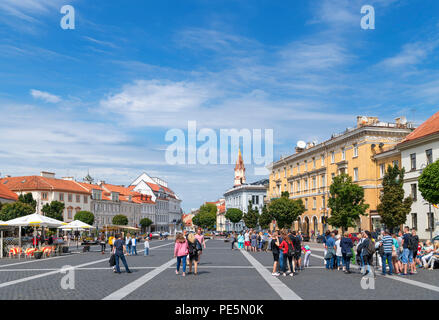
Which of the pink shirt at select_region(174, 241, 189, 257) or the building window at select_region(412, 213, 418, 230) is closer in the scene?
the pink shirt at select_region(174, 241, 189, 257)

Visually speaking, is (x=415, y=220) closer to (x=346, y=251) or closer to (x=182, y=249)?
(x=346, y=251)

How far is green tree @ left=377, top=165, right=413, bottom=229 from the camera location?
4044cm

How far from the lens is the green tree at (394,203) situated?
40438 mm

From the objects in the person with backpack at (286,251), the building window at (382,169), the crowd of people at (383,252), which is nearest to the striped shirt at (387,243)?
the crowd of people at (383,252)

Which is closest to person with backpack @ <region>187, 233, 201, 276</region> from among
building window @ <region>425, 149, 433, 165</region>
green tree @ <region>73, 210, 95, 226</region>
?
building window @ <region>425, 149, 433, 165</region>

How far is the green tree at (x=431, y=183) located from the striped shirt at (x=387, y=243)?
473 inches

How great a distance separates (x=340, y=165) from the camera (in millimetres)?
58281

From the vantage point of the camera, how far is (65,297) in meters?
12.3

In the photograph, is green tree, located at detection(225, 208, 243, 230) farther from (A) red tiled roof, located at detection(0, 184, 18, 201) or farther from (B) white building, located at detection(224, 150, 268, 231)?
(A) red tiled roof, located at detection(0, 184, 18, 201)

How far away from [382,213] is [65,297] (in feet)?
112

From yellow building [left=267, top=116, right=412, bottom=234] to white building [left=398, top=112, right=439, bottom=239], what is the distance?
3738 millimetres
